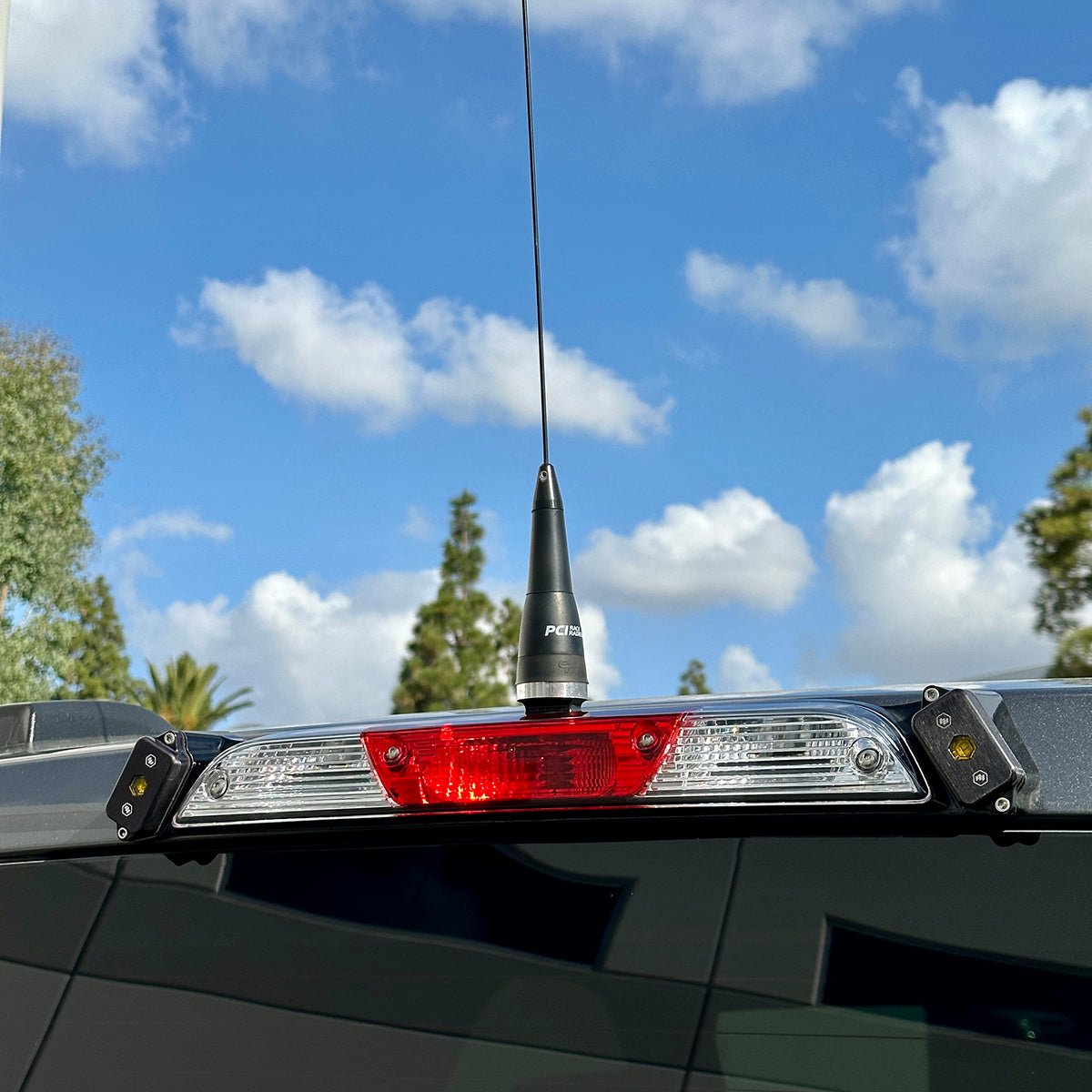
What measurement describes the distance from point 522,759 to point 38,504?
28285 millimetres

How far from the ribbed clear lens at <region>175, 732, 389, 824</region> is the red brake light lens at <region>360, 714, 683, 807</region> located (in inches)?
1.0

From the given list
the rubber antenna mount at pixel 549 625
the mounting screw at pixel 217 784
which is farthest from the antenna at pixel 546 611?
the mounting screw at pixel 217 784

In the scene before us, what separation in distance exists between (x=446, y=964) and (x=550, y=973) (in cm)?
11

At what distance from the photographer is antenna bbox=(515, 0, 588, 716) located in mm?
1616

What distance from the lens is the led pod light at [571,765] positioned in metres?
1.28

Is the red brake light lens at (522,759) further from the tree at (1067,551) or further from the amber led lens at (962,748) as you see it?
the tree at (1067,551)

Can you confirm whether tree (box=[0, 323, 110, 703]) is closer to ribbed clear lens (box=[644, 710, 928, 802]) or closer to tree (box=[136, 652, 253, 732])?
tree (box=[136, 652, 253, 732])

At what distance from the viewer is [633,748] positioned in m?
1.35

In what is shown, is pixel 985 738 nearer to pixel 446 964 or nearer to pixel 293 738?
pixel 446 964

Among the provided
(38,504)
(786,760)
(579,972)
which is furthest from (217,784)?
(38,504)

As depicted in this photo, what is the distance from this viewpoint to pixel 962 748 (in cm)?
125

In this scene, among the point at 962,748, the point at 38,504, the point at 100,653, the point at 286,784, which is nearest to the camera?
the point at 962,748

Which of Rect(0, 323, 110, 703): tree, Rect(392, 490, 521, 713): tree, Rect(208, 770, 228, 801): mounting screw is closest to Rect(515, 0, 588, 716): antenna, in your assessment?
Rect(208, 770, 228, 801): mounting screw

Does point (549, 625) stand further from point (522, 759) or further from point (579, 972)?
point (579, 972)
